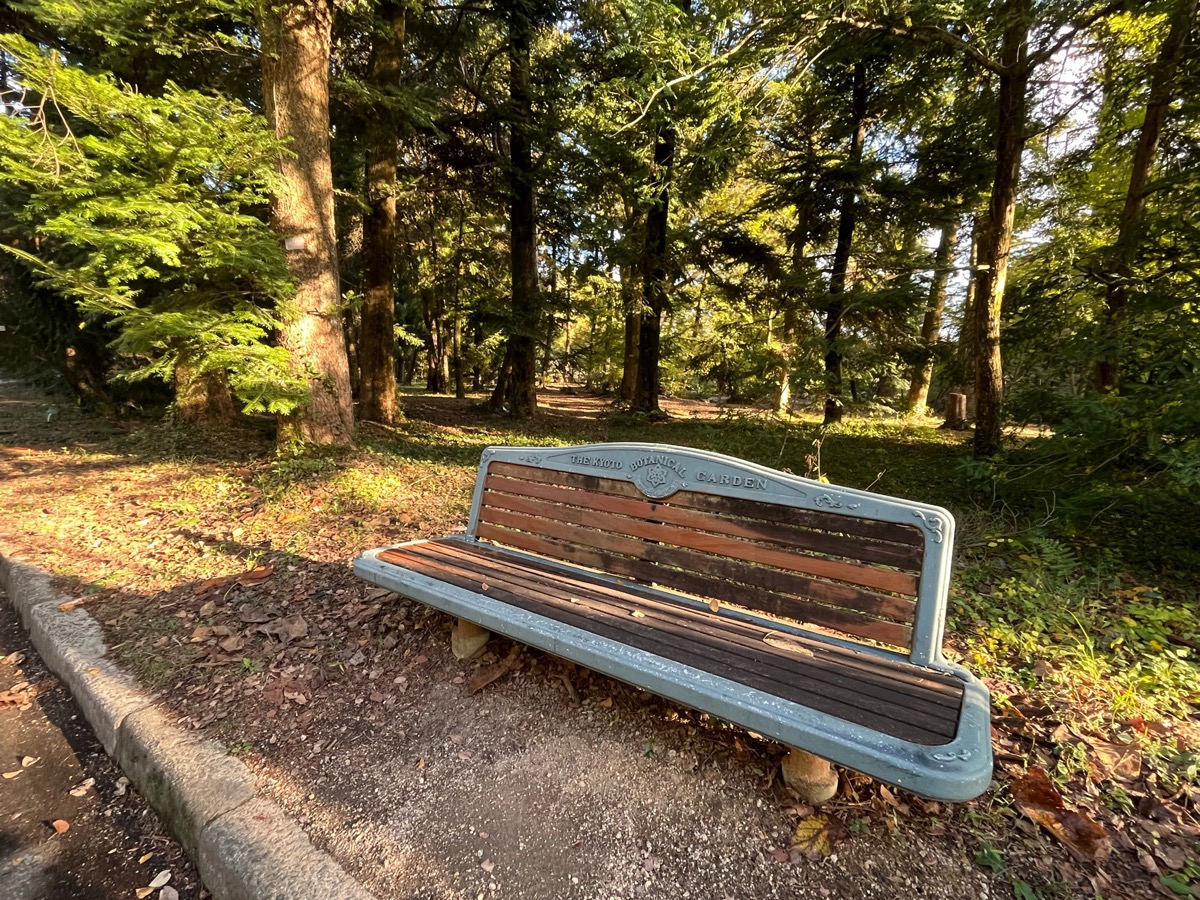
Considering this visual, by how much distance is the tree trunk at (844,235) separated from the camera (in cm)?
827

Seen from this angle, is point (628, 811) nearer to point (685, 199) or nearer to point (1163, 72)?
point (1163, 72)

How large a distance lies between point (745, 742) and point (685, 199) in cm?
914

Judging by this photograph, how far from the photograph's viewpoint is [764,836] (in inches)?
74.0

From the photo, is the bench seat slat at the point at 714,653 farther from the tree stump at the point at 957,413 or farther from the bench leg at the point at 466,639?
the tree stump at the point at 957,413

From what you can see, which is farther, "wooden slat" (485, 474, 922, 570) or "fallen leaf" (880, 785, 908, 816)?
"wooden slat" (485, 474, 922, 570)

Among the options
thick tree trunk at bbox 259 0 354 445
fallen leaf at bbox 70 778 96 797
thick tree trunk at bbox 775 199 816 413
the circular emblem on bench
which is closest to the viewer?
fallen leaf at bbox 70 778 96 797

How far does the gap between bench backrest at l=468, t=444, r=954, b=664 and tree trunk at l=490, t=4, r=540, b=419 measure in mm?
7493

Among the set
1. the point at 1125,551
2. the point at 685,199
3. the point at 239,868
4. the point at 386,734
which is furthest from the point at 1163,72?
the point at 239,868

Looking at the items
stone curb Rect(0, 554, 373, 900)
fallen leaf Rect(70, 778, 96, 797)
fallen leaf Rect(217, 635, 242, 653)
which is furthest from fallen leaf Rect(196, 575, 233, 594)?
fallen leaf Rect(70, 778, 96, 797)

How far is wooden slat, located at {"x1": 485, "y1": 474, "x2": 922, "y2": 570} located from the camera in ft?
6.77

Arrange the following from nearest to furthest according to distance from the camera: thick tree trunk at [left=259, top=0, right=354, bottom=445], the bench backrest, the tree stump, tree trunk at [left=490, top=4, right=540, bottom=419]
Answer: the bench backrest
thick tree trunk at [left=259, top=0, right=354, bottom=445]
tree trunk at [left=490, top=4, right=540, bottom=419]
the tree stump

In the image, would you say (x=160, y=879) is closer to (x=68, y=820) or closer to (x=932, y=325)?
(x=68, y=820)

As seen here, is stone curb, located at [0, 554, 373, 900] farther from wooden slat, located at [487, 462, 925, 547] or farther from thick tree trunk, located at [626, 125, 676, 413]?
thick tree trunk, located at [626, 125, 676, 413]

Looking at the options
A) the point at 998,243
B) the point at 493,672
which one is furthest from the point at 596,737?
the point at 998,243
